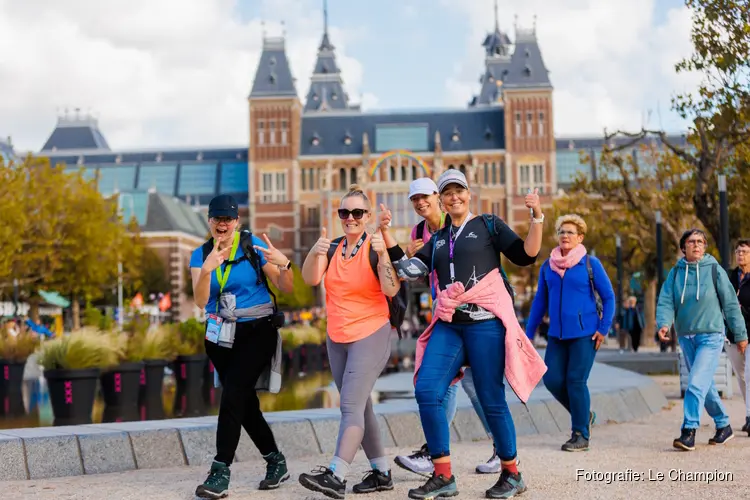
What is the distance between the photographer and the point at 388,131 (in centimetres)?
8719

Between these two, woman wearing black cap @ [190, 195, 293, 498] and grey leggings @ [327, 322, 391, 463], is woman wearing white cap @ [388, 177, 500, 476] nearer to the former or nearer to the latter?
grey leggings @ [327, 322, 391, 463]

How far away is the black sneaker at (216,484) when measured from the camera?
225 inches

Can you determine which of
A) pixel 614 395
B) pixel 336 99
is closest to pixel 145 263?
pixel 336 99

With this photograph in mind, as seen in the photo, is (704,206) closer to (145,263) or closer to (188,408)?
(188,408)

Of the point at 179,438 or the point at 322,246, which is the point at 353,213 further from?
the point at 179,438

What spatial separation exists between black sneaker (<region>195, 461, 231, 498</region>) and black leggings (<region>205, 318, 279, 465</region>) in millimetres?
55

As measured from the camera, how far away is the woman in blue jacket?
7.88 metres

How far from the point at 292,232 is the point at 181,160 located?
14092 mm

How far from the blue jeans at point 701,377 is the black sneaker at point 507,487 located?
2.37 metres

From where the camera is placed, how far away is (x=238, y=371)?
5980 mm

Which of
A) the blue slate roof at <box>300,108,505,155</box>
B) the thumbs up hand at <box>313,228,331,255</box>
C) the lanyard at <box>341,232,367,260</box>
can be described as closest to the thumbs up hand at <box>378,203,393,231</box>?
the lanyard at <box>341,232,367,260</box>

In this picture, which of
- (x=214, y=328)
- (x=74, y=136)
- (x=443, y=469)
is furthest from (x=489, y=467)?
(x=74, y=136)

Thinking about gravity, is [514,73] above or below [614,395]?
above

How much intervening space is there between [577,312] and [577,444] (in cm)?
89
